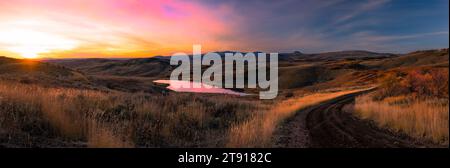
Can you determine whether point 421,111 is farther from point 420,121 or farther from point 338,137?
point 338,137

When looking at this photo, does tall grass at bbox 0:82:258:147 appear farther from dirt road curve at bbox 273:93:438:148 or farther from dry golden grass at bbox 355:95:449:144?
dry golden grass at bbox 355:95:449:144

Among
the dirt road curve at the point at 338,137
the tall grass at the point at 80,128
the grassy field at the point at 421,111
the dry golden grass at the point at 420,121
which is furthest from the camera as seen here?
the grassy field at the point at 421,111

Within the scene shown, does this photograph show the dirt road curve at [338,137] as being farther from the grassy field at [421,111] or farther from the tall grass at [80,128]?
the tall grass at [80,128]

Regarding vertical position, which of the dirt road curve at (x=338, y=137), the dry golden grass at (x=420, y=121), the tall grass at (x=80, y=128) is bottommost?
the dirt road curve at (x=338, y=137)

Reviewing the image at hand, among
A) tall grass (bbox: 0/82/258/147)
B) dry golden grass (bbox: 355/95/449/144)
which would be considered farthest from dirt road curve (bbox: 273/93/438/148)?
tall grass (bbox: 0/82/258/147)

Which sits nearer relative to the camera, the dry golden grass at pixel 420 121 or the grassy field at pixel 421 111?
the dry golden grass at pixel 420 121

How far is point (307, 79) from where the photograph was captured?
107 meters

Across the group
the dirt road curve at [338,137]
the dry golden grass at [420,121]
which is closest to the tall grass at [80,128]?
the dirt road curve at [338,137]

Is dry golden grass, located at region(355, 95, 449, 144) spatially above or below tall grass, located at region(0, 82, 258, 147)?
below

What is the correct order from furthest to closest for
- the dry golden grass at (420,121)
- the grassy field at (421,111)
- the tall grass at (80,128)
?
the grassy field at (421,111), the dry golden grass at (420,121), the tall grass at (80,128)

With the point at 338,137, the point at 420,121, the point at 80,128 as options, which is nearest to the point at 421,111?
the point at 420,121
